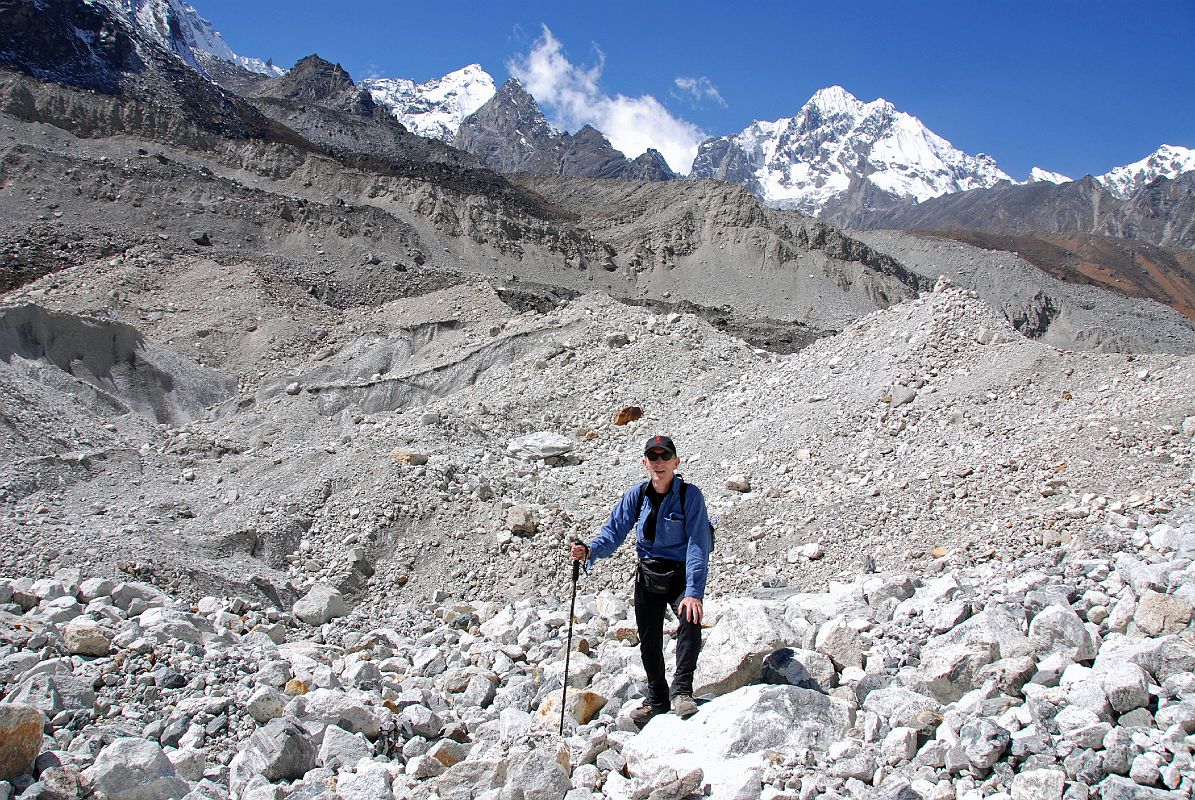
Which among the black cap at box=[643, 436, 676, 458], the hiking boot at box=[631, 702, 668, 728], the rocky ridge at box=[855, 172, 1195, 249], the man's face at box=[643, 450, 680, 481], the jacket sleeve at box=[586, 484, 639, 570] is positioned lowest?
the hiking boot at box=[631, 702, 668, 728]

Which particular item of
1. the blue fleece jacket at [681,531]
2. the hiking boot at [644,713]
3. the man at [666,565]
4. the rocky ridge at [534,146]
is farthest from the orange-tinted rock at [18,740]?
the rocky ridge at [534,146]

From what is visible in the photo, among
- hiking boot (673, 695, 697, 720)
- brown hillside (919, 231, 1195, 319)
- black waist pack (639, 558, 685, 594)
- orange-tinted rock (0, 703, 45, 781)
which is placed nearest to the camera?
orange-tinted rock (0, 703, 45, 781)

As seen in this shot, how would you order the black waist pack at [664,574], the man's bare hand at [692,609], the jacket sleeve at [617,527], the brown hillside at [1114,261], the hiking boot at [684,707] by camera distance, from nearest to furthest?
the man's bare hand at [692,609] < the hiking boot at [684,707] < the black waist pack at [664,574] < the jacket sleeve at [617,527] < the brown hillside at [1114,261]

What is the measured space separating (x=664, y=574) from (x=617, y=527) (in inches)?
16.4

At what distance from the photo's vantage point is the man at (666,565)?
4.35 m

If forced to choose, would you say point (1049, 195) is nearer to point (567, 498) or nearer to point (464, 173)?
point (464, 173)


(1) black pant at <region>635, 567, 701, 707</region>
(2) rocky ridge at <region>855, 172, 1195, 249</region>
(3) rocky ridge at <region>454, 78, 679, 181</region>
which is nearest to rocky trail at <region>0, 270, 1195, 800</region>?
(1) black pant at <region>635, 567, 701, 707</region>

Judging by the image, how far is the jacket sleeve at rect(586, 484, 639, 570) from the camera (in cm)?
468

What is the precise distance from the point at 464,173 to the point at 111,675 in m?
51.8

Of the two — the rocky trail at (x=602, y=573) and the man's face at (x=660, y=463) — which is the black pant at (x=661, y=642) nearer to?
the rocky trail at (x=602, y=573)

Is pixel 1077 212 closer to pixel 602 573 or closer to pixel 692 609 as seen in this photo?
pixel 602 573

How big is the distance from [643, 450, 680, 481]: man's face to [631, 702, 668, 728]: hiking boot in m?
1.32

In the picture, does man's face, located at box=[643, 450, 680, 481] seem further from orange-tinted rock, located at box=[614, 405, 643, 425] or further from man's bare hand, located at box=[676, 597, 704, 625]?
orange-tinted rock, located at box=[614, 405, 643, 425]

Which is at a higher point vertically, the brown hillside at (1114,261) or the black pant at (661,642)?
the brown hillside at (1114,261)
